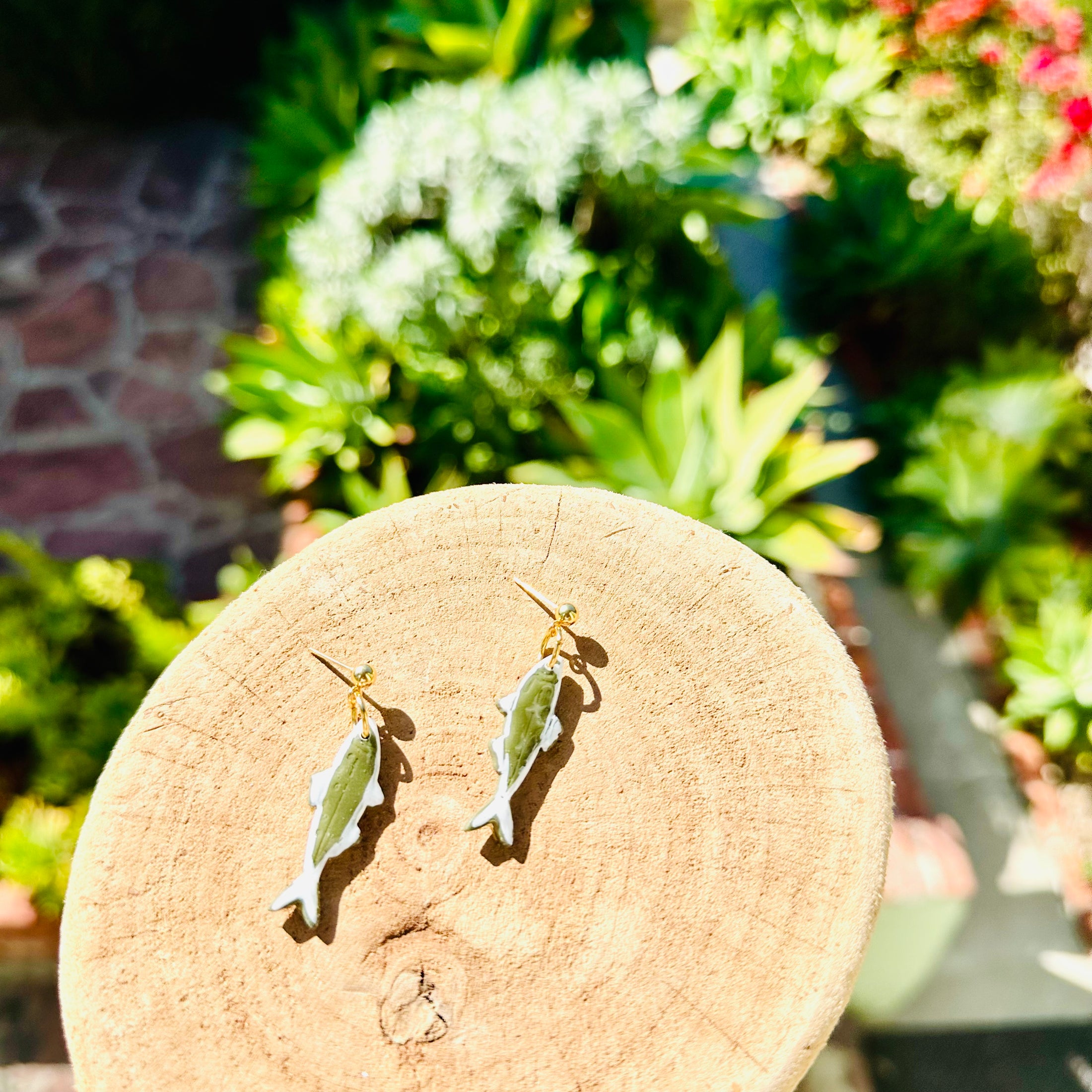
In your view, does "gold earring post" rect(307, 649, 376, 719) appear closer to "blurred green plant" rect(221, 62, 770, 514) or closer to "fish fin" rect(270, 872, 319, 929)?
"fish fin" rect(270, 872, 319, 929)

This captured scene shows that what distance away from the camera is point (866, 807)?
100cm

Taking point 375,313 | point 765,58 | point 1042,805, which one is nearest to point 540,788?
point 375,313

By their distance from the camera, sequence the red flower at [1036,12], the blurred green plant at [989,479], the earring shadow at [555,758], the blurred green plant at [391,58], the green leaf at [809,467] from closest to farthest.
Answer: the earring shadow at [555,758], the green leaf at [809,467], the blurred green plant at [989,479], the blurred green plant at [391,58], the red flower at [1036,12]

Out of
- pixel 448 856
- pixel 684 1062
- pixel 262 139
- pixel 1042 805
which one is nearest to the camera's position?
pixel 684 1062

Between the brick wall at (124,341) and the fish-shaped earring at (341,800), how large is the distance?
189 centimetres

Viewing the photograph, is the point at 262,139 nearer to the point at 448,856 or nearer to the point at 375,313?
the point at 375,313

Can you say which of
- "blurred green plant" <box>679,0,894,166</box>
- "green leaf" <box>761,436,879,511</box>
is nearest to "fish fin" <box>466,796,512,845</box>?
"green leaf" <box>761,436,879,511</box>

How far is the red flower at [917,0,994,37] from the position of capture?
3502 mm

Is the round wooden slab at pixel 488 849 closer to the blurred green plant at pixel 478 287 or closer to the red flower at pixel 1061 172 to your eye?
the blurred green plant at pixel 478 287

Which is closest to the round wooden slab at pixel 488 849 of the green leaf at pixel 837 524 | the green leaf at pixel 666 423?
the green leaf at pixel 666 423

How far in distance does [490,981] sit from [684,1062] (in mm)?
235

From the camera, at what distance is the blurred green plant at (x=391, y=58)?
299 centimetres

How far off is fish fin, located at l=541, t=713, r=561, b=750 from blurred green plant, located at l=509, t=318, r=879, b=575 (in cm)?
106

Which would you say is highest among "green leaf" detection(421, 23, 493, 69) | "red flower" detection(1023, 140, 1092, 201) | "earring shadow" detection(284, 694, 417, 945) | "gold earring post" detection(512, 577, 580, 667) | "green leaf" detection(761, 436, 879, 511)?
"green leaf" detection(421, 23, 493, 69)
